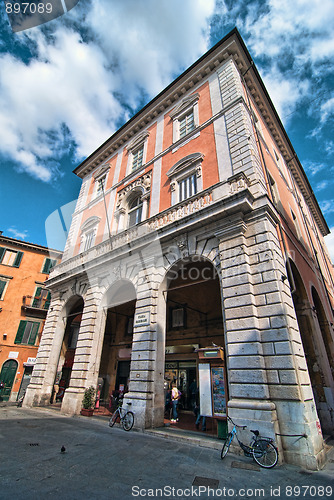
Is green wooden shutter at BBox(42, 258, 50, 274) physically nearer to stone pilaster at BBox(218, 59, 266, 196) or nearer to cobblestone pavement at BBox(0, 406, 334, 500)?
cobblestone pavement at BBox(0, 406, 334, 500)

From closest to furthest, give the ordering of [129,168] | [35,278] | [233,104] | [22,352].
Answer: [233,104] → [129,168] → [22,352] → [35,278]

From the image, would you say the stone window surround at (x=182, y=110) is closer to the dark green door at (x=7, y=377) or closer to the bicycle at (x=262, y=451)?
the bicycle at (x=262, y=451)

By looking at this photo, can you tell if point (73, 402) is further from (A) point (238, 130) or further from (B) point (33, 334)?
(A) point (238, 130)

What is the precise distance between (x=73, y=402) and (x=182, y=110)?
1615 centimetres

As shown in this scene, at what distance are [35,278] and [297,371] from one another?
871 inches

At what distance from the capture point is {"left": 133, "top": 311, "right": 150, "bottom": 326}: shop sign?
964 centimetres

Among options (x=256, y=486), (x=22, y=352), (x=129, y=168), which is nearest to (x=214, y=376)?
(x=256, y=486)

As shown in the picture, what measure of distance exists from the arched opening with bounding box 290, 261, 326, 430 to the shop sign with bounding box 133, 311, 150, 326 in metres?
5.61

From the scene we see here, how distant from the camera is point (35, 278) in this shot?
73.9 ft

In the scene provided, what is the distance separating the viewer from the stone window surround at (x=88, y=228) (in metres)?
16.6

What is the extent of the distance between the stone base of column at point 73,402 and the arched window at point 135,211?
8535 millimetres

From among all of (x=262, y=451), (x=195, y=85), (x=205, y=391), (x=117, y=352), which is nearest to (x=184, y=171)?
(x=195, y=85)

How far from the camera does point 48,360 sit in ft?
45.9

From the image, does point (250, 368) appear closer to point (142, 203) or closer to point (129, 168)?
point (142, 203)
